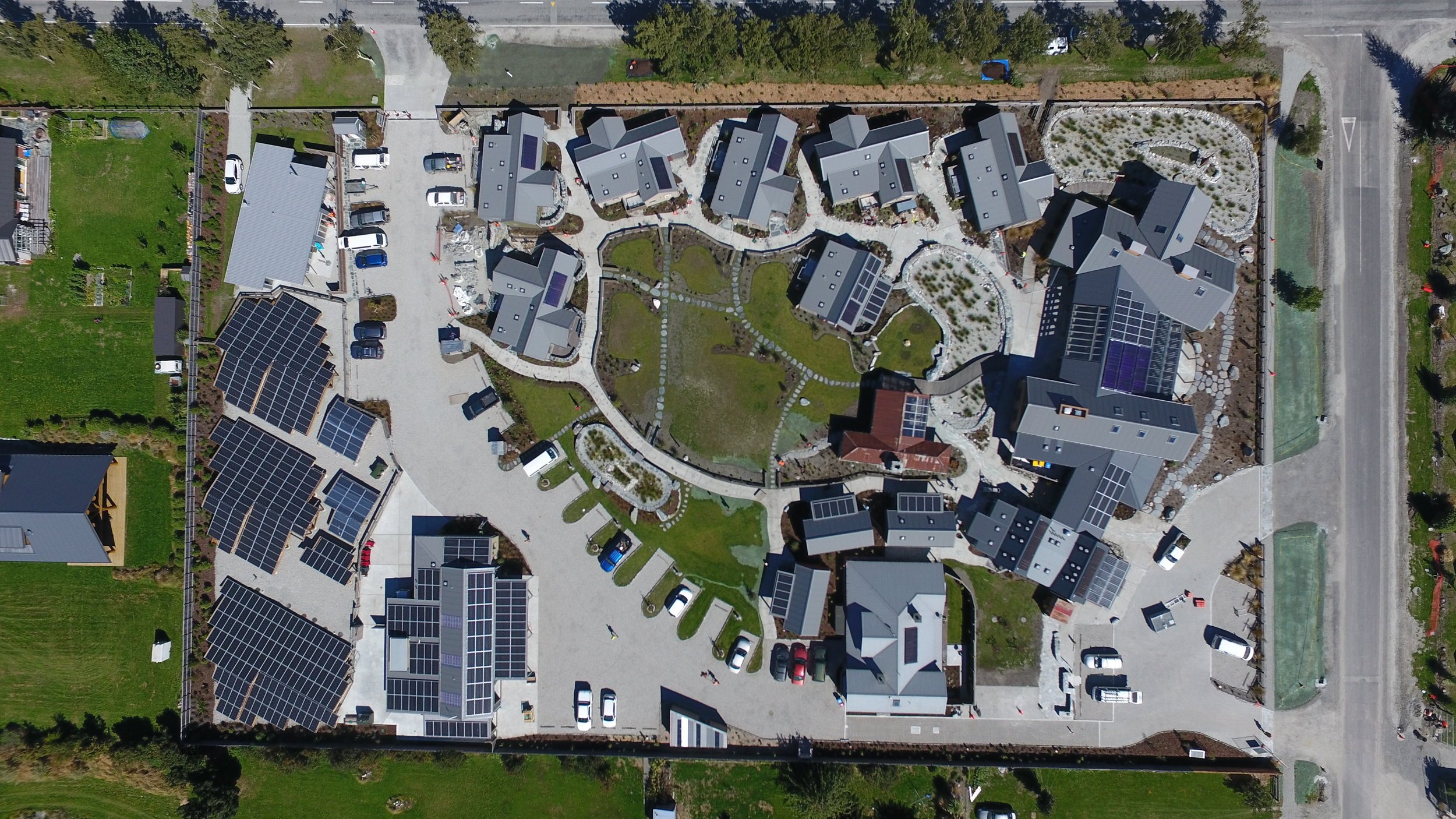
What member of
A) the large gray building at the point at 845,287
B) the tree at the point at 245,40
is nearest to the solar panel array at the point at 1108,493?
the large gray building at the point at 845,287

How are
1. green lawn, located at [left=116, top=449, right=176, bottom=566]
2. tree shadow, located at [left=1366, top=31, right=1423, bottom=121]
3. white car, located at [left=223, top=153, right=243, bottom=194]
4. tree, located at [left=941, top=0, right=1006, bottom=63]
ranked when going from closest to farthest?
1. tree, located at [left=941, top=0, right=1006, bottom=63]
2. tree shadow, located at [left=1366, top=31, right=1423, bottom=121]
3. white car, located at [left=223, top=153, right=243, bottom=194]
4. green lawn, located at [left=116, top=449, right=176, bottom=566]

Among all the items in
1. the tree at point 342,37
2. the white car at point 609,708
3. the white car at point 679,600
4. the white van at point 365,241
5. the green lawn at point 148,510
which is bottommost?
the white car at point 609,708

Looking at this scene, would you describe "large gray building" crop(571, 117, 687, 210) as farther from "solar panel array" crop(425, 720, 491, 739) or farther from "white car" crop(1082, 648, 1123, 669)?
"white car" crop(1082, 648, 1123, 669)

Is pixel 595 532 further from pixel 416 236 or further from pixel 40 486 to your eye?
pixel 40 486

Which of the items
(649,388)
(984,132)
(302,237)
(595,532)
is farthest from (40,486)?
(984,132)

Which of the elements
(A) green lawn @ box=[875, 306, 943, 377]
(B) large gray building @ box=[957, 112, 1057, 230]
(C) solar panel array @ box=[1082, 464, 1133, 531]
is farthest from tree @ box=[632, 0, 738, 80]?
(C) solar panel array @ box=[1082, 464, 1133, 531]

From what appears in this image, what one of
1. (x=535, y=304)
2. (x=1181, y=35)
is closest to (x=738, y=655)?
(x=535, y=304)

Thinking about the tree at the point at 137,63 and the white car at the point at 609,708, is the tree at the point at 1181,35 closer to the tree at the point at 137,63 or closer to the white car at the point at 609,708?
the white car at the point at 609,708

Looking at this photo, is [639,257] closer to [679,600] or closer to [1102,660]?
[679,600]
